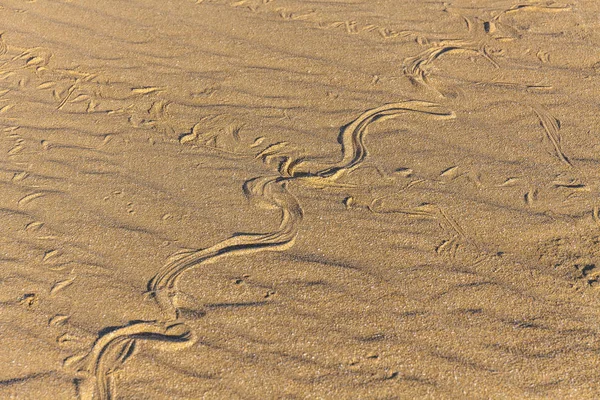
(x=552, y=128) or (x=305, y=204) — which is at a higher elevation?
(x=552, y=128)

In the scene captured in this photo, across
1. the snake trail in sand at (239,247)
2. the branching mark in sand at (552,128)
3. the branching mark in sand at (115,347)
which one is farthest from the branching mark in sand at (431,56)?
the branching mark in sand at (115,347)

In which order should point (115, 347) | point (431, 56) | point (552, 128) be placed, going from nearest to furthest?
point (115, 347) < point (552, 128) < point (431, 56)

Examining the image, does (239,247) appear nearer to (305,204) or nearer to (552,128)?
(305,204)

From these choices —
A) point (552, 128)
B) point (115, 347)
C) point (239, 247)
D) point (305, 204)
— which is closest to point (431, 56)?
point (552, 128)

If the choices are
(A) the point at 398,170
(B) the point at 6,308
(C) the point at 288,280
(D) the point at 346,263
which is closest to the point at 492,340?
(D) the point at 346,263

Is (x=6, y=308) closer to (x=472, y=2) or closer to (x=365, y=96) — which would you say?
(x=365, y=96)

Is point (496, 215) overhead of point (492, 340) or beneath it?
overhead
